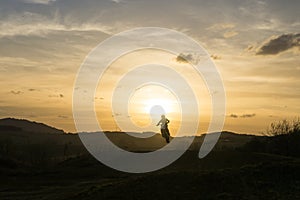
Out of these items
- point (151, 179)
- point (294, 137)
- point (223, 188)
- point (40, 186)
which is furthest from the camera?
point (294, 137)

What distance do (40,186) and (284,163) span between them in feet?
68.5

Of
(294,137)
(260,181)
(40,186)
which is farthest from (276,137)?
(260,181)

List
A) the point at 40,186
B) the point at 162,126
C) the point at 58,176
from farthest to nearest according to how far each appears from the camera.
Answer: the point at 58,176, the point at 40,186, the point at 162,126

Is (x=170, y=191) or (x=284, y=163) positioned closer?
(x=170, y=191)

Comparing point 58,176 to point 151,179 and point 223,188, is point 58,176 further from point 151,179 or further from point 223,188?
point 223,188

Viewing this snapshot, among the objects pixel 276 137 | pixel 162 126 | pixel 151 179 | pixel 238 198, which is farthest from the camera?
pixel 276 137

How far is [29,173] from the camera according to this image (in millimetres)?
48750

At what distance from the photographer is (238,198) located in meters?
23.2

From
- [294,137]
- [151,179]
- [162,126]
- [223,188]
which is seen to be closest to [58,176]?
[162,126]

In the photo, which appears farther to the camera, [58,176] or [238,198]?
[58,176]

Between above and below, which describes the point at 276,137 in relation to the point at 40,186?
above

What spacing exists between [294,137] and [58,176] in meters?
30.6

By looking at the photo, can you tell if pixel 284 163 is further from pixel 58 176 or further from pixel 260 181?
pixel 58 176

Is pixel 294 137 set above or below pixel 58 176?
above
